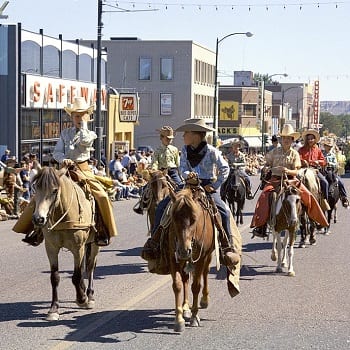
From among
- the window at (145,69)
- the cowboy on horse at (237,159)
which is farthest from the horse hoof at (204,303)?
the window at (145,69)

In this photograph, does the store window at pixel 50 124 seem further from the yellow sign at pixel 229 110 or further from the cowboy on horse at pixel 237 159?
the yellow sign at pixel 229 110

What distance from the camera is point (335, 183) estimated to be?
2297 cm

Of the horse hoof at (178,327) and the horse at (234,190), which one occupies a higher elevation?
the horse at (234,190)

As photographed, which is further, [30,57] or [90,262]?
[30,57]

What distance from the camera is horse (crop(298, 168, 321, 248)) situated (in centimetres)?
1794

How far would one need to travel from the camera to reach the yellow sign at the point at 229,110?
323 feet

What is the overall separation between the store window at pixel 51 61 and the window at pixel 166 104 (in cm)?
3201

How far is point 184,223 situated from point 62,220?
1797 mm

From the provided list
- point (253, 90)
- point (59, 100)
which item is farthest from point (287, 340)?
point (253, 90)

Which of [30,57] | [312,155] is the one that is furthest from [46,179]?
→ [30,57]

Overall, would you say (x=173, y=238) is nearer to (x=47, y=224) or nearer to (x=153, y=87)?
(x=47, y=224)

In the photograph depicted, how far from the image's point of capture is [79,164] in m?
12.2

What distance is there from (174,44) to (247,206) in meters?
45.5

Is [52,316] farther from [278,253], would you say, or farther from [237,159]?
[237,159]
